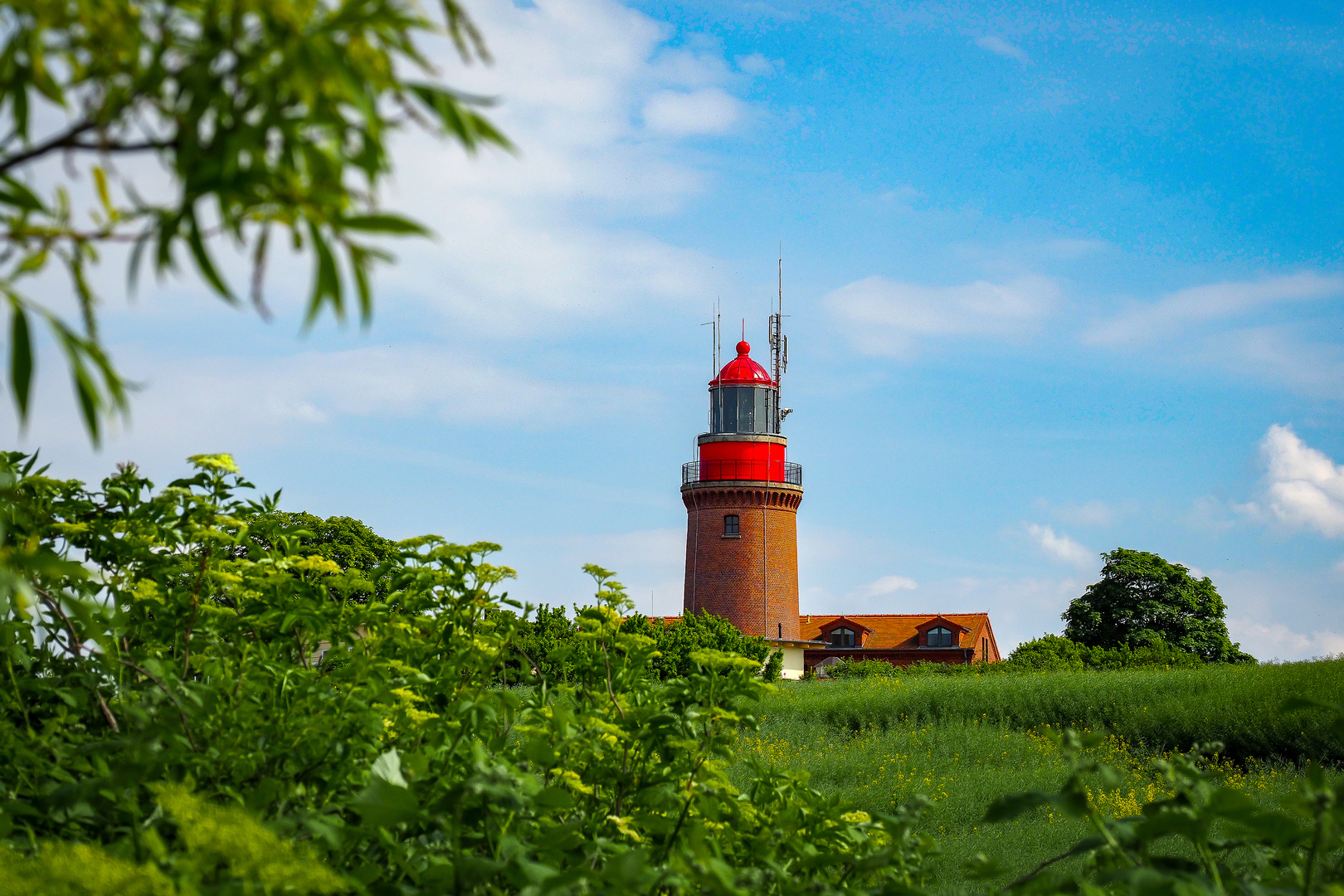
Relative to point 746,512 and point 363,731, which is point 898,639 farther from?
point 363,731

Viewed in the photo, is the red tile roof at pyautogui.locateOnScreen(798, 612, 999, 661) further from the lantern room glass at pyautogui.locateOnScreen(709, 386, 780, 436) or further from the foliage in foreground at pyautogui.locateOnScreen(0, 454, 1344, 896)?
the foliage in foreground at pyautogui.locateOnScreen(0, 454, 1344, 896)

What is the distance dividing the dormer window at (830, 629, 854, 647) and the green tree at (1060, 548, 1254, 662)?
418 inches

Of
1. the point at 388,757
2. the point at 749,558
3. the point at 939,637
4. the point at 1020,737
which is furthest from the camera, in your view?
the point at 939,637

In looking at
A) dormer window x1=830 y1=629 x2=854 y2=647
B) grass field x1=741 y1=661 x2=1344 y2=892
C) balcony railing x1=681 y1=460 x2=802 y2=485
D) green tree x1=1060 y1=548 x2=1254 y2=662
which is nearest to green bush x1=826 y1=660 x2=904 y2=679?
balcony railing x1=681 y1=460 x2=802 y2=485

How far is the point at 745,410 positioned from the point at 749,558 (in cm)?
475

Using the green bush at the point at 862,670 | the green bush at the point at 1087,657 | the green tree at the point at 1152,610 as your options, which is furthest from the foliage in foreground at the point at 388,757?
the green tree at the point at 1152,610

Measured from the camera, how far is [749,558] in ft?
109

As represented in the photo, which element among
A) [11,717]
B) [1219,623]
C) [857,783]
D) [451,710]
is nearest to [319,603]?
[451,710]

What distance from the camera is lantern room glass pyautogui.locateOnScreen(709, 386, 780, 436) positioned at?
112ft

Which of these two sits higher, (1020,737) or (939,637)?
(939,637)

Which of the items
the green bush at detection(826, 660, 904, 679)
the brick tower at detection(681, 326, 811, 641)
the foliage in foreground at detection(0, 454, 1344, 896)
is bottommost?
the foliage in foreground at detection(0, 454, 1344, 896)

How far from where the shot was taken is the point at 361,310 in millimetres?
1182

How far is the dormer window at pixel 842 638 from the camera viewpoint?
4497cm

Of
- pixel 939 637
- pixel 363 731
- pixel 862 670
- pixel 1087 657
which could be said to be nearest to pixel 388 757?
pixel 363 731
